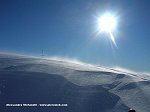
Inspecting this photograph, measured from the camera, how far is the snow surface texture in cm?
9800

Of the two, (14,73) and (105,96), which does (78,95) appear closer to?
(105,96)

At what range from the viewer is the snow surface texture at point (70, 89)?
322 ft

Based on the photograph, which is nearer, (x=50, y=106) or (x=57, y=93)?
(x=50, y=106)

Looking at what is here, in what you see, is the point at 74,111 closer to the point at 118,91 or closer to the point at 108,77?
the point at 118,91

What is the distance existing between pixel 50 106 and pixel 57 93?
806cm

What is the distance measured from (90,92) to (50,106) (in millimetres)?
16909

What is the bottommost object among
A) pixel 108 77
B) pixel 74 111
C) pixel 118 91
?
pixel 74 111

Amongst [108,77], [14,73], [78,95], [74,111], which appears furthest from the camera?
[108,77]

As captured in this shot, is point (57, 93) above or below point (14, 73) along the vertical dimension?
below

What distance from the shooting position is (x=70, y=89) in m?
106

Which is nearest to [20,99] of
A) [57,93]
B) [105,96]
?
[57,93]

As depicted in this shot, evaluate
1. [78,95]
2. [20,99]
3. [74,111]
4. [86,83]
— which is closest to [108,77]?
[86,83]

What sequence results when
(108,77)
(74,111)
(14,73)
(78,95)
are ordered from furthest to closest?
(108,77), (14,73), (78,95), (74,111)

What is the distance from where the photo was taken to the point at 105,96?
103 meters
